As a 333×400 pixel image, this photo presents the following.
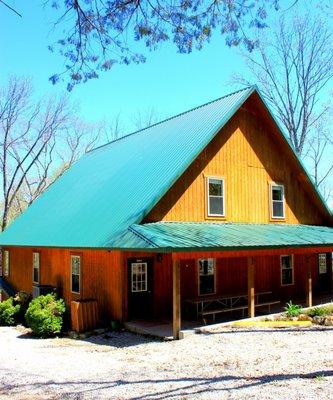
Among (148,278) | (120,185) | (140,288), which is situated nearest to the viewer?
(140,288)

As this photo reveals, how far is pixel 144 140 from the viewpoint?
70.9ft

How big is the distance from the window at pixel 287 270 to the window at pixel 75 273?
9.06m

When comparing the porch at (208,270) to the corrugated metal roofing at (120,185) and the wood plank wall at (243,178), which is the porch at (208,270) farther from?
the corrugated metal roofing at (120,185)

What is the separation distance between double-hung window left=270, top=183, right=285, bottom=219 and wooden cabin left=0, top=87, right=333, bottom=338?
0.15ft

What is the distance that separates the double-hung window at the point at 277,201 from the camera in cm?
1988

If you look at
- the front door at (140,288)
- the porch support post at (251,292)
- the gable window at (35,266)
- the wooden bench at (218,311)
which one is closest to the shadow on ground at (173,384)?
the wooden bench at (218,311)

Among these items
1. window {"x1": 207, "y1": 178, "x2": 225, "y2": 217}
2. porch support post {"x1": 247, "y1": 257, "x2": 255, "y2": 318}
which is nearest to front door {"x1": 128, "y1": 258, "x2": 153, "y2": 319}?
window {"x1": 207, "y1": 178, "x2": 225, "y2": 217}

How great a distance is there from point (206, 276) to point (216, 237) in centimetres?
339

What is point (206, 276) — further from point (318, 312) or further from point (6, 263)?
point (6, 263)

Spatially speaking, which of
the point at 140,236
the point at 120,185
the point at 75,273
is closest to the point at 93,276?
the point at 75,273

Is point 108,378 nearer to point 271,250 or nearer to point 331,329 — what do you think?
point 331,329

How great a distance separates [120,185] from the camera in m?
18.2

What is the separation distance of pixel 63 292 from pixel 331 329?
10.3m

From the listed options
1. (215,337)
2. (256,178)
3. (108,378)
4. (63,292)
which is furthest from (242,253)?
(63,292)
